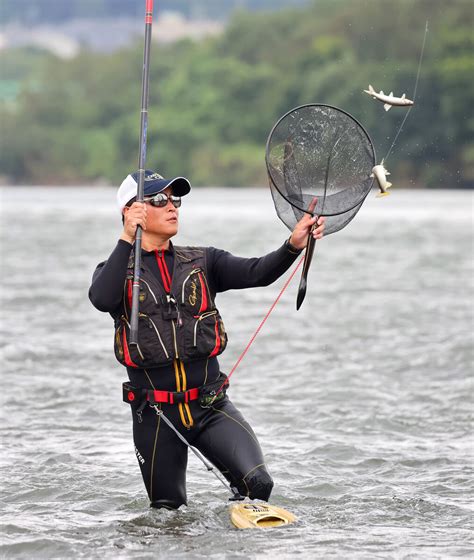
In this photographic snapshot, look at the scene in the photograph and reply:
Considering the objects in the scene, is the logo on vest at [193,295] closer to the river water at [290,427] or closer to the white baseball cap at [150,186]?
the white baseball cap at [150,186]

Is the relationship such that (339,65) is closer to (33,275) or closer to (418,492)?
(33,275)

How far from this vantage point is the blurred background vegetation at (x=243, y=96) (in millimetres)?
71188

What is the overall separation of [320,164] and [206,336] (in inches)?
47.7

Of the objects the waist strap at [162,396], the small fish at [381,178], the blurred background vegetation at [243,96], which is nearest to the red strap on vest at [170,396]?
the waist strap at [162,396]

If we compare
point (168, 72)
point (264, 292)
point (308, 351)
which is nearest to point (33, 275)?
point (264, 292)

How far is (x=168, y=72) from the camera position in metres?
140

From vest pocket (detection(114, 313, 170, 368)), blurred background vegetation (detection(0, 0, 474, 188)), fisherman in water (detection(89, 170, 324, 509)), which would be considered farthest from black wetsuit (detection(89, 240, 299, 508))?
blurred background vegetation (detection(0, 0, 474, 188))

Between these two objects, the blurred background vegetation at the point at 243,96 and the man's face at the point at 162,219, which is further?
the blurred background vegetation at the point at 243,96

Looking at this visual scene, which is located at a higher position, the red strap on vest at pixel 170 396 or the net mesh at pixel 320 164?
the net mesh at pixel 320 164

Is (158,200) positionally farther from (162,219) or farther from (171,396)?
(171,396)

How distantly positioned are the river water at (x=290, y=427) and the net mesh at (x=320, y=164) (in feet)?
5.94

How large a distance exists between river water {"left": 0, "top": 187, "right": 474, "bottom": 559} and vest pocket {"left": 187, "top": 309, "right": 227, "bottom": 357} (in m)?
1.05

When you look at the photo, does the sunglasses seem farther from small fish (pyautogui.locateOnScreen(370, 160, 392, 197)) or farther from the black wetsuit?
small fish (pyautogui.locateOnScreen(370, 160, 392, 197))

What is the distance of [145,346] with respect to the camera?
23.3 ft
